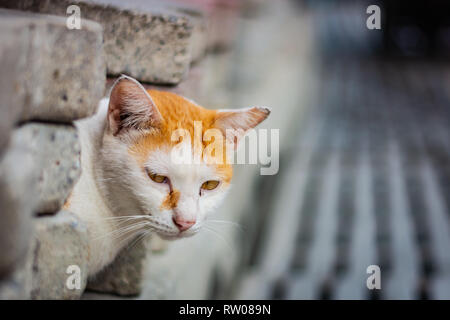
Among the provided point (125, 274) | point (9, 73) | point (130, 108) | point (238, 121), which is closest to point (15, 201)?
point (9, 73)

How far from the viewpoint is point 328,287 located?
1769 mm

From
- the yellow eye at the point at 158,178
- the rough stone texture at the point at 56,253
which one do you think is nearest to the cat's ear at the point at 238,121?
the yellow eye at the point at 158,178

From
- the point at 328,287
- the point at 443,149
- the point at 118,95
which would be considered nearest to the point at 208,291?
the point at 328,287

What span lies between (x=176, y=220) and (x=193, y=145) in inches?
4.2

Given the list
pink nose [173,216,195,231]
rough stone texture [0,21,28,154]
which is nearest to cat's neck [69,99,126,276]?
pink nose [173,216,195,231]

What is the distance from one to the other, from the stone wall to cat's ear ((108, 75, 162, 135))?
0.11 ft

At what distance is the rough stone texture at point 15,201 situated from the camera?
1.63 feet

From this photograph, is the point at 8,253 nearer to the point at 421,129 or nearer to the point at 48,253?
the point at 48,253

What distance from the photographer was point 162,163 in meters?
0.72

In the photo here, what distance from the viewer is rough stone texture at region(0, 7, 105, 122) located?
50 cm

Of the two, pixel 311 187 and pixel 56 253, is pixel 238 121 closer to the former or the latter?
pixel 56 253

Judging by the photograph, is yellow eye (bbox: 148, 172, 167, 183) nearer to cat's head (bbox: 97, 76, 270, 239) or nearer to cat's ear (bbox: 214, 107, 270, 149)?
cat's head (bbox: 97, 76, 270, 239)

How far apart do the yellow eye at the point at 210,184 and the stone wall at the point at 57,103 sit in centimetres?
18

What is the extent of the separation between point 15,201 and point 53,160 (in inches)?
5.7
